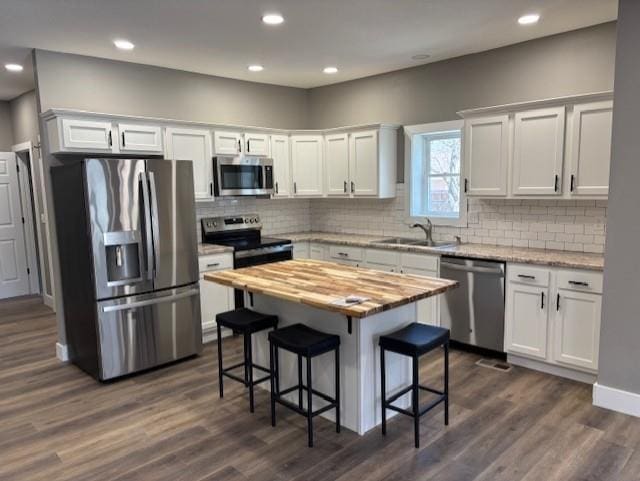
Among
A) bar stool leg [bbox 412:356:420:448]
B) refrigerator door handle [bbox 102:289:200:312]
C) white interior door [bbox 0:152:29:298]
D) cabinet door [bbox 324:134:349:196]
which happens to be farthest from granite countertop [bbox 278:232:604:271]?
white interior door [bbox 0:152:29:298]

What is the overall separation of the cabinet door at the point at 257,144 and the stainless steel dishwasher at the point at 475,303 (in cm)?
240

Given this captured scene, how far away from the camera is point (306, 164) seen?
5789mm

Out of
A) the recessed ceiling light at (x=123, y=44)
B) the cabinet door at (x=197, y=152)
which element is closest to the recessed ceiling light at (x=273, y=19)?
the recessed ceiling light at (x=123, y=44)

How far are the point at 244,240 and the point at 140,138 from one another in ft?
5.30

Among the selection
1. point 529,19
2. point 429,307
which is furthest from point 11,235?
point 529,19

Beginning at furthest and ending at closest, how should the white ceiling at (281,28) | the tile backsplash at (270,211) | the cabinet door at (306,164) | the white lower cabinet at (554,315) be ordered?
the cabinet door at (306,164) < the tile backsplash at (270,211) < the white lower cabinet at (554,315) < the white ceiling at (281,28)

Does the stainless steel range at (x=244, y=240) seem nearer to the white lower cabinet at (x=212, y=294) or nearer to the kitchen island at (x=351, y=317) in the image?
the white lower cabinet at (x=212, y=294)

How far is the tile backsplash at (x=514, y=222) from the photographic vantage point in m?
4.01

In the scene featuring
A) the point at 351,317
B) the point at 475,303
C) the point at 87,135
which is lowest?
the point at 475,303

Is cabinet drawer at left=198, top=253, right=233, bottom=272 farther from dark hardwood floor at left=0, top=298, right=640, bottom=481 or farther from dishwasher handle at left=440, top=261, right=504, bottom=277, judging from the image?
dishwasher handle at left=440, top=261, right=504, bottom=277

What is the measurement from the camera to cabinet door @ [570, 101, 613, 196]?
11.7 ft

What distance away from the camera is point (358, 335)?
2846mm

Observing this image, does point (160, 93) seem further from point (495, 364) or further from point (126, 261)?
point (495, 364)

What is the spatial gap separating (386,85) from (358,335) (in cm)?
→ 352
